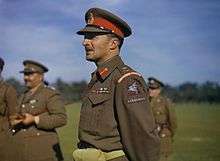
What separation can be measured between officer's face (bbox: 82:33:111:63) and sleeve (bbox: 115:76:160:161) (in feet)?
1.33

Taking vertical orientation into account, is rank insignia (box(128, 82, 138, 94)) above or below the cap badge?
below

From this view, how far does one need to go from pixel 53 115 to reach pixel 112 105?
344 cm

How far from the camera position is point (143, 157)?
4195 mm

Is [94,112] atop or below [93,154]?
atop

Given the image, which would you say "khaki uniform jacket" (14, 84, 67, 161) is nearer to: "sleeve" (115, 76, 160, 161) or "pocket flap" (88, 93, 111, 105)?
"pocket flap" (88, 93, 111, 105)

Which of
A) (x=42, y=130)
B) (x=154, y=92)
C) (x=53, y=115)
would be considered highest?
(x=154, y=92)

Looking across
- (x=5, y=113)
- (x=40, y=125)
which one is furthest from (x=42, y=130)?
(x=5, y=113)

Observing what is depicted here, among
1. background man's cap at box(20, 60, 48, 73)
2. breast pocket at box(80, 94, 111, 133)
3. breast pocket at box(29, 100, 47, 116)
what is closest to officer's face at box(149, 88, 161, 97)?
background man's cap at box(20, 60, 48, 73)

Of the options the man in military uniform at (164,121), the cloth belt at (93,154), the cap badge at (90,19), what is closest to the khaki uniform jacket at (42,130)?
the cap badge at (90,19)

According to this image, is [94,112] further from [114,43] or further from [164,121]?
[164,121]

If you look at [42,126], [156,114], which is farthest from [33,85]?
[156,114]

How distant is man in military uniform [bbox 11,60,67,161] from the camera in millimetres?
7637

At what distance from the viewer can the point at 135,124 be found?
4211 millimetres

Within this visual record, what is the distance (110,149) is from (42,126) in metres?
3.35
